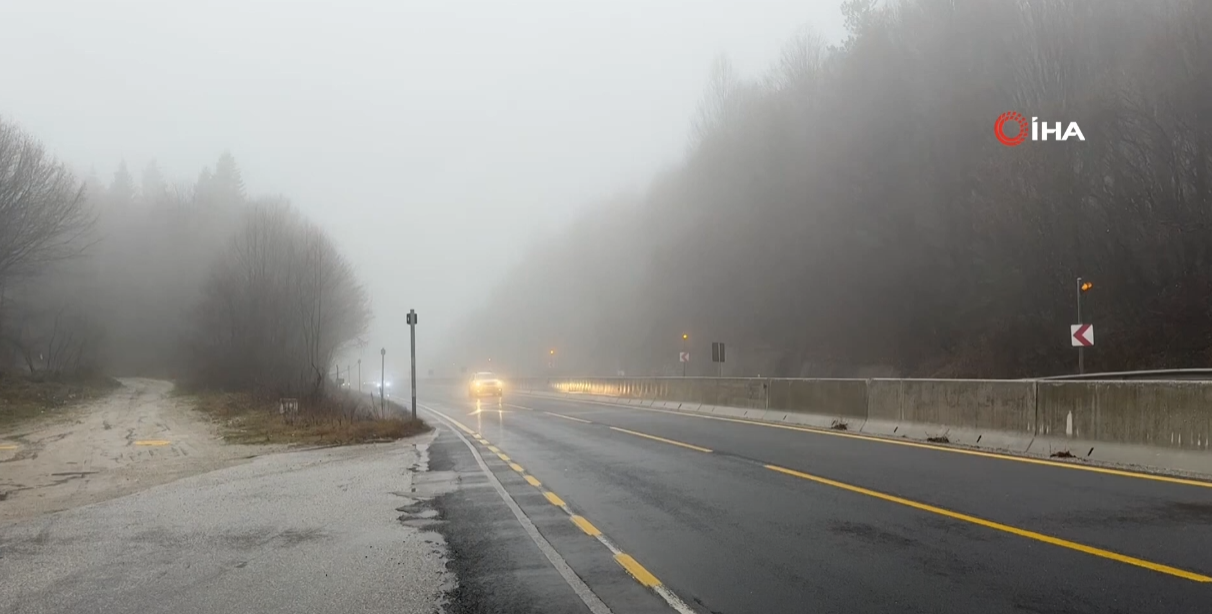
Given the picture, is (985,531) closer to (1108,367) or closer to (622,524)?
(622,524)

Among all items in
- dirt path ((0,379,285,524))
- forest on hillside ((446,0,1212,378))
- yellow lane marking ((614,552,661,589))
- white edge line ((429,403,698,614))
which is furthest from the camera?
forest on hillside ((446,0,1212,378))

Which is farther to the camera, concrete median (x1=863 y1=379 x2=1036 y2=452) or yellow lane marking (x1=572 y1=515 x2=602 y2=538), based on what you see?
concrete median (x1=863 y1=379 x2=1036 y2=452)

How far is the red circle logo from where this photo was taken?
39.8 meters

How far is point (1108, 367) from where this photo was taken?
33.2 metres

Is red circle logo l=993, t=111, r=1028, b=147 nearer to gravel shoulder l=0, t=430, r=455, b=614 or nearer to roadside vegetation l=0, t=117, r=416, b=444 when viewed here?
roadside vegetation l=0, t=117, r=416, b=444

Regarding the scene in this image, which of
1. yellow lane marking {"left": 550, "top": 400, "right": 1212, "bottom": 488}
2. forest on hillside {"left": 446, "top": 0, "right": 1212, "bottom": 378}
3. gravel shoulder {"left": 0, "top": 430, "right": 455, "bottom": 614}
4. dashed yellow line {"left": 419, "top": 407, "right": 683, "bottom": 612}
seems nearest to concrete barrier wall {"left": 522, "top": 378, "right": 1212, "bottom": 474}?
yellow lane marking {"left": 550, "top": 400, "right": 1212, "bottom": 488}

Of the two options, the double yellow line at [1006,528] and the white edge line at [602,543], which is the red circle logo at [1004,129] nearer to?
the double yellow line at [1006,528]

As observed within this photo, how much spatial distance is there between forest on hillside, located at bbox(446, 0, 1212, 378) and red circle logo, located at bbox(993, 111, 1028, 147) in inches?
Result: 17.1

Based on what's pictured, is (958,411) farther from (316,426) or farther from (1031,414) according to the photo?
(316,426)

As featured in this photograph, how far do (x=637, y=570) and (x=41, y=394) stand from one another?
37.7 metres

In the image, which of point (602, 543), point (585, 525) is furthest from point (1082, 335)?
point (602, 543)

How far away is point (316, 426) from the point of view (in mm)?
21156

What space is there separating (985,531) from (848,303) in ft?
144

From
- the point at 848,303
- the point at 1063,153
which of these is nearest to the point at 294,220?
the point at 848,303
